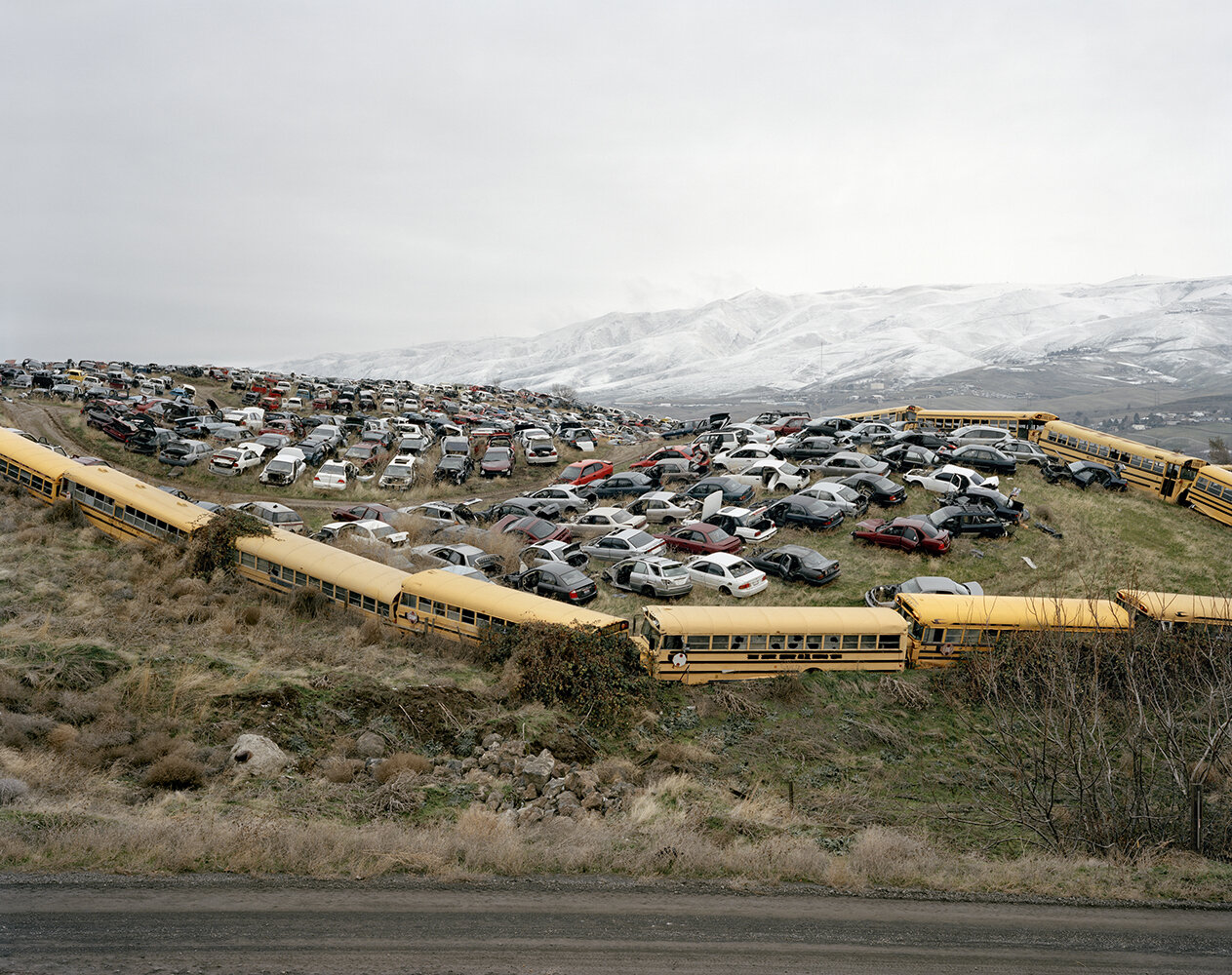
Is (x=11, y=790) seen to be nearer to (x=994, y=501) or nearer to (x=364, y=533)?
(x=364, y=533)

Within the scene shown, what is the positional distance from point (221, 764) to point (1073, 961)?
13.3m

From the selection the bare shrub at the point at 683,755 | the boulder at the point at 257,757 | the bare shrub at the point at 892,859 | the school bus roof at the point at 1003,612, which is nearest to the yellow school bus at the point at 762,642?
the school bus roof at the point at 1003,612

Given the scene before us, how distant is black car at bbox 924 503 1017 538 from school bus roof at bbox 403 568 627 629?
1531cm

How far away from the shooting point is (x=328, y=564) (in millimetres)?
19438

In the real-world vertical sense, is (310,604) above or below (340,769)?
above

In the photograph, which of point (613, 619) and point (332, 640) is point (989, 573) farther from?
point (332, 640)

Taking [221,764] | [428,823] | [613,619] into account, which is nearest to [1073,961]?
[428,823]

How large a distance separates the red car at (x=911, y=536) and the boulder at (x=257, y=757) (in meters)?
20.4

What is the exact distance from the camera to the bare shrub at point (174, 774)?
1154 cm

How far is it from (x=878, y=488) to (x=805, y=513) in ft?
14.2

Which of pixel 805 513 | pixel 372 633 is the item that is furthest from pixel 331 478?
pixel 805 513

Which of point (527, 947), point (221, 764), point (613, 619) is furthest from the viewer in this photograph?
point (613, 619)

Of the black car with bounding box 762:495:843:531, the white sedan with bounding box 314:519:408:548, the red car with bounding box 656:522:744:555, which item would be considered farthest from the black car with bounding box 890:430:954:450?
the white sedan with bounding box 314:519:408:548

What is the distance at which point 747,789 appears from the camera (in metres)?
13.4
